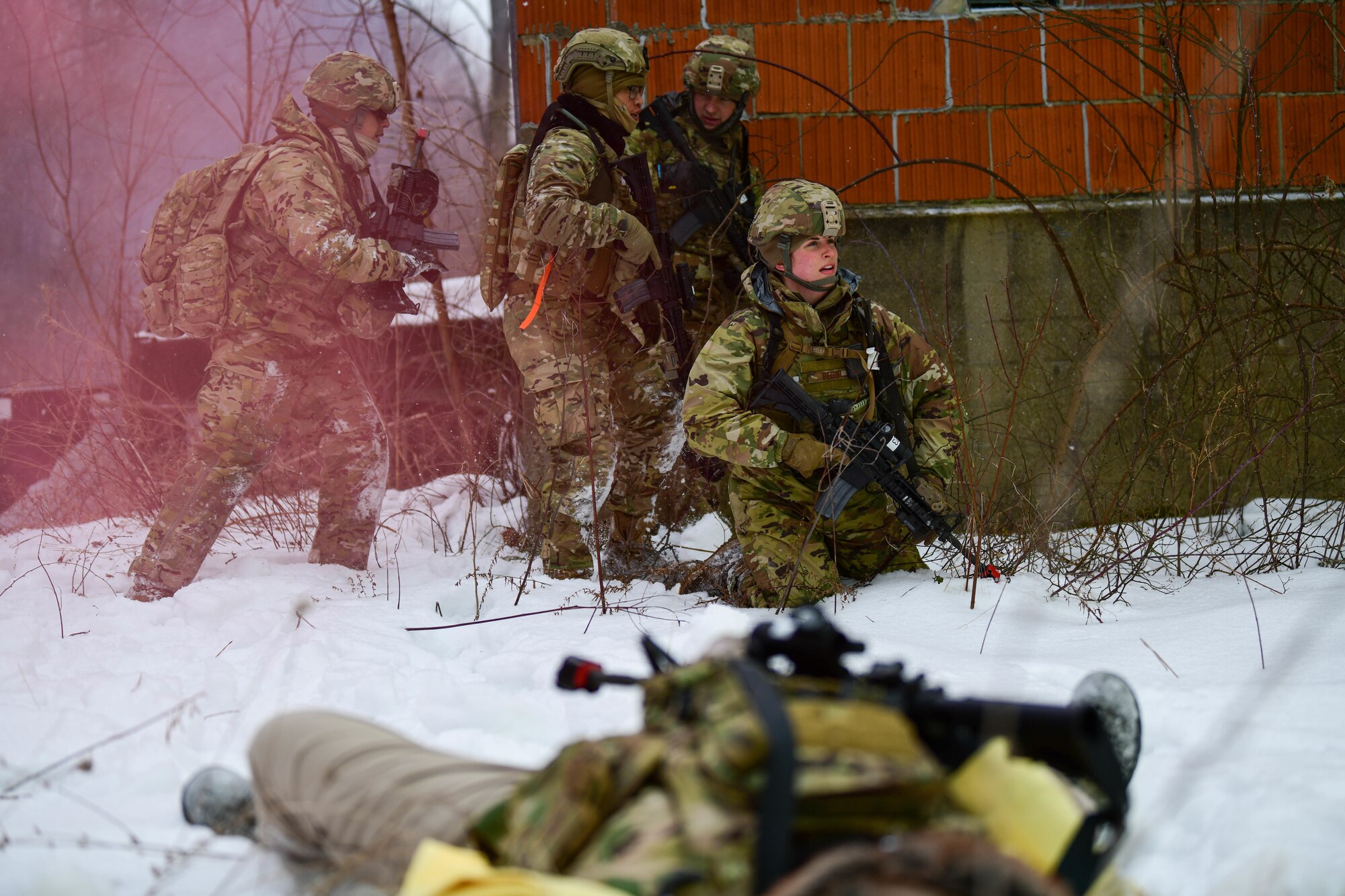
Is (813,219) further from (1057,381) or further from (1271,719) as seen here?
(1057,381)

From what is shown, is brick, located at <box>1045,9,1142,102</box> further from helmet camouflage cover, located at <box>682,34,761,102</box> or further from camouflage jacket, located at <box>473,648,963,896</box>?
camouflage jacket, located at <box>473,648,963,896</box>

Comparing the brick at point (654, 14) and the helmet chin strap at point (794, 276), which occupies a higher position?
the brick at point (654, 14)

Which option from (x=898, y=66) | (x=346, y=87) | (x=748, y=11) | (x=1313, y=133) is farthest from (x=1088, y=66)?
(x=346, y=87)

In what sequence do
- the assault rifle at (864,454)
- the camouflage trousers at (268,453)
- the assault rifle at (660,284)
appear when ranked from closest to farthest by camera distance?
the assault rifle at (864,454)
the camouflage trousers at (268,453)
the assault rifle at (660,284)

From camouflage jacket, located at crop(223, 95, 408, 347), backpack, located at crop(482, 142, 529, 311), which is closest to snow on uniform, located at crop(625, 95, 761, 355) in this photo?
backpack, located at crop(482, 142, 529, 311)

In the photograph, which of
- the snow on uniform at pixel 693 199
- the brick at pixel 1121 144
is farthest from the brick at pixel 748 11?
the brick at pixel 1121 144

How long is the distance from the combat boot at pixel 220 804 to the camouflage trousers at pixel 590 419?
2.26 metres

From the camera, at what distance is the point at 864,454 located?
3625 mm

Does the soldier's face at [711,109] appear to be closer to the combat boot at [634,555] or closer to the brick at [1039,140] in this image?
the brick at [1039,140]

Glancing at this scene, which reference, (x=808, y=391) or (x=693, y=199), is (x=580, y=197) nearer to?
(x=693, y=199)

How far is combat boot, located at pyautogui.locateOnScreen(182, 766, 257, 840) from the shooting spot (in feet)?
5.81

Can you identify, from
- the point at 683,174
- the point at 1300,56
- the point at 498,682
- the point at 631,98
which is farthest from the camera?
the point at 1300,56

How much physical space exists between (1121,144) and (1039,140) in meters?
0.43

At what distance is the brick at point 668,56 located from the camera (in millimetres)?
5602
